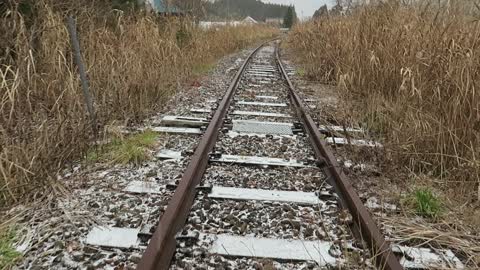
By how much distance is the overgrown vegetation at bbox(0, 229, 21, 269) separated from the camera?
2.05 m

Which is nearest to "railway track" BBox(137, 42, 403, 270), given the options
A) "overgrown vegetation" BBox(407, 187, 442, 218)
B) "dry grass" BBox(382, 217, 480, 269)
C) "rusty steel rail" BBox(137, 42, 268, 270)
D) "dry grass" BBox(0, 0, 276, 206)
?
"rusty steel rail" BBox(137, 42, 268, 270)

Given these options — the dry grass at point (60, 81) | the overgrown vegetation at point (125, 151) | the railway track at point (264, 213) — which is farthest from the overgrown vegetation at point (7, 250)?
the overgrown vegetation at point (125, 151)

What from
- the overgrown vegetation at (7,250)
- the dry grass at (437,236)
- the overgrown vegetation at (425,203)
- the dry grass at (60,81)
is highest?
the dry grass at (60,81)

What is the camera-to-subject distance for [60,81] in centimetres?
421

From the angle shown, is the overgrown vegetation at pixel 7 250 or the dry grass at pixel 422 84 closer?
the overgrown vegetation at pixel 7 250

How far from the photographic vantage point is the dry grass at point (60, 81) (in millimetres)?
2996

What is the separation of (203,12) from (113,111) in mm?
7656

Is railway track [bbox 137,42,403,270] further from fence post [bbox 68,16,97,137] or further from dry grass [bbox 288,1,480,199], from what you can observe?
fence post [bbox 68,16,97,137]

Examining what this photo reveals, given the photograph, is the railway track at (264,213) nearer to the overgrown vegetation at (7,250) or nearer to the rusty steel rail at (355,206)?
the rusty steel rail at (355,206)

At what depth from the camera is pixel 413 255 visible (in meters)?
2.23

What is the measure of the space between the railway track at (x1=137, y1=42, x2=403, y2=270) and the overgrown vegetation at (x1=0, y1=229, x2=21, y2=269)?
70cm

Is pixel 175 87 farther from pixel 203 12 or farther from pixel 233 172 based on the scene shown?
pixel 203 12

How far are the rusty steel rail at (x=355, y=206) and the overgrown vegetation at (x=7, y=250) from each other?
188 cm

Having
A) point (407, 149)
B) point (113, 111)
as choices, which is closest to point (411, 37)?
point (407, 149)
